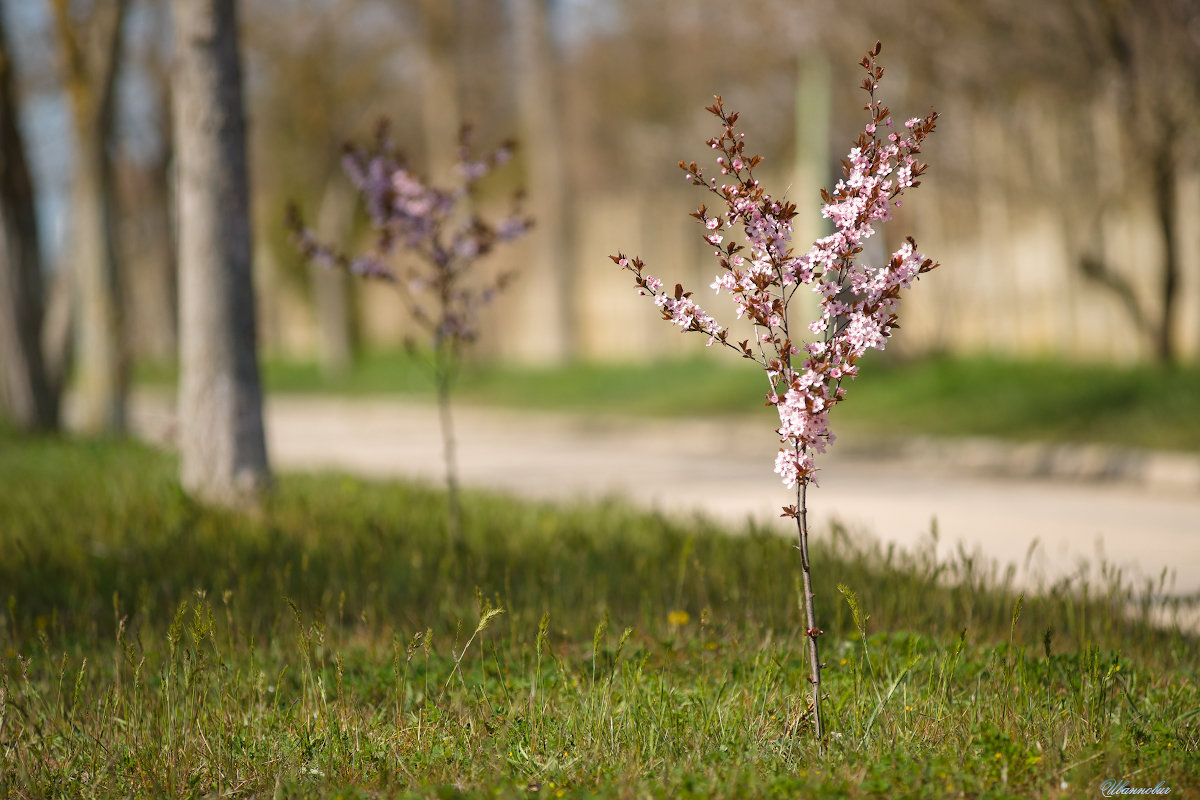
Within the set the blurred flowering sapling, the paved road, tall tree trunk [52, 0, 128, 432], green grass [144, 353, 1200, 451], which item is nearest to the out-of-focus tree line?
tall tree trunk [52, 0, 128, 432]

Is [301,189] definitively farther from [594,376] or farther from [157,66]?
[594,376]

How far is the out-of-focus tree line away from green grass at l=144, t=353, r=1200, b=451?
1.11 m

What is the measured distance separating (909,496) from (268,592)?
5.32m

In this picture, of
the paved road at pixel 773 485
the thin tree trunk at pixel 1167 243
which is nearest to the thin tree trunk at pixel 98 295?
the paved road at pixel 773 485

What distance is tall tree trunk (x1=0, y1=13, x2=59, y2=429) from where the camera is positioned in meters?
12.2

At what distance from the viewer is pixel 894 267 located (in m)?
3.49

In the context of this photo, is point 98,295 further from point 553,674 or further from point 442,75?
point 442,75

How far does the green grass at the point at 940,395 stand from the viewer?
11.2 metres

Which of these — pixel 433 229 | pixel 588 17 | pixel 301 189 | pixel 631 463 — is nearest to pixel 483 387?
pixel 588 17

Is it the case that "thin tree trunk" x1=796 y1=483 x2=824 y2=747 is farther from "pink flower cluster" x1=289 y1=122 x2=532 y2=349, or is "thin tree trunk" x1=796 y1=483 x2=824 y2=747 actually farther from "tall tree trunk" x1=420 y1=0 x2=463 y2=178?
"tall tree trunk" x1=420 y1=0 x2=463 y2=178

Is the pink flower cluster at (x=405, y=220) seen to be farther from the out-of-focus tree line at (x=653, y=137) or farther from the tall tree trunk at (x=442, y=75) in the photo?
the tall tree trunk at (x=442, y=75)

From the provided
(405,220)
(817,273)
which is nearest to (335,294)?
(405,220)

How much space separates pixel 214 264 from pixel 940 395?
909cm

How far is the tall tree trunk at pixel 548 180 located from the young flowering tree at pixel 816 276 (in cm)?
1905
